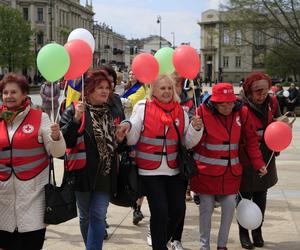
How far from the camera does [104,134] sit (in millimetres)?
4195

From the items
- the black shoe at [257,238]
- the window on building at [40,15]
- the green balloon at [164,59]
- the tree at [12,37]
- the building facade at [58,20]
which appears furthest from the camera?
the window on building at [40,15]

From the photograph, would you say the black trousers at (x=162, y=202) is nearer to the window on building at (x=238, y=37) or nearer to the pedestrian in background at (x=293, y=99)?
the pedestrian in background at (x=293, y=99)

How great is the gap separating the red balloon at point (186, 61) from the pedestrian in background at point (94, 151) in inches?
32.6

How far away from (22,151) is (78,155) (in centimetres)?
55

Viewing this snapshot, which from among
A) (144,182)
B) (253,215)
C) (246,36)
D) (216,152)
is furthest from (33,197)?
(246,36)

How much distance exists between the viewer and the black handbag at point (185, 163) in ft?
14.2

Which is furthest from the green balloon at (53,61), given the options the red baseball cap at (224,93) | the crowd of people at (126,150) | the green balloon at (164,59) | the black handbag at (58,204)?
the green balloon at (164,59)

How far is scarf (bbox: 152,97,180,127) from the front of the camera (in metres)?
4.34

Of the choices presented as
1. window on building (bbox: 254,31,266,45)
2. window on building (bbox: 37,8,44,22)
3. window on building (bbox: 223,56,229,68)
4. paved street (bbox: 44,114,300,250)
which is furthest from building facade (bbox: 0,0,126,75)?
paved street (bbox: 44,114,300,250)

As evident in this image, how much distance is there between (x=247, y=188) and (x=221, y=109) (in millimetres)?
1018

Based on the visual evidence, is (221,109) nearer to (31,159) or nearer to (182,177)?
(182,177)

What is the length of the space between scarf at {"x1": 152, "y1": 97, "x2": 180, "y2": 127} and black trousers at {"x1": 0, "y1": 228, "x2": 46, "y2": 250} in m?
1.38

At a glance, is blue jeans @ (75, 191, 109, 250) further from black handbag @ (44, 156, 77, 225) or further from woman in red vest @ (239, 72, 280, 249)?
woman in red vest @ (239, 72, 280, 249)

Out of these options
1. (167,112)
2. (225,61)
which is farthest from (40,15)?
(167,112)
